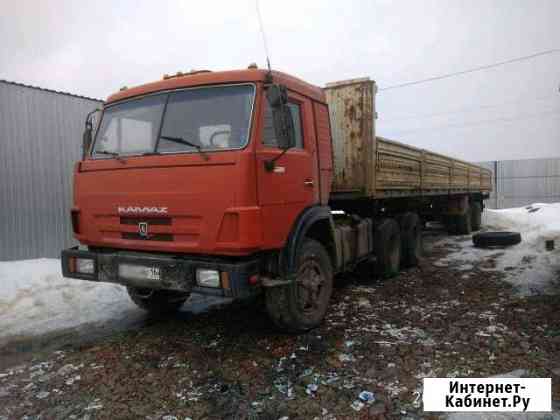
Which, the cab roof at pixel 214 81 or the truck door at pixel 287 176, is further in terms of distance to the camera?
the cab roof at pixel 214 81

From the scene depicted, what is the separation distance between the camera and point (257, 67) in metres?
3.95

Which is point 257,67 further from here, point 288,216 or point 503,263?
point 503,263

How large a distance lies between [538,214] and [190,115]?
16.0 metres

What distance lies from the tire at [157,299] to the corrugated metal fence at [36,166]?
3.65m

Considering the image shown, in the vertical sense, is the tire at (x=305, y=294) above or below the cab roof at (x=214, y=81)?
below

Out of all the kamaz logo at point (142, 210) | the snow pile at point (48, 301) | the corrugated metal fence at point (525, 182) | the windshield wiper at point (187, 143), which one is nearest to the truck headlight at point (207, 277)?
the kamaz logo at point (142, 210)

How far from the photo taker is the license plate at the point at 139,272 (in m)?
3.78

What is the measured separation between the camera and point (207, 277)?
3.59 m

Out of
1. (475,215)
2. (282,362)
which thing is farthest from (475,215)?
(282,362)

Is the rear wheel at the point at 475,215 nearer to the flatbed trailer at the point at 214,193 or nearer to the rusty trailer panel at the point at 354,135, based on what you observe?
the rusty trailer panel at the point at 354,135

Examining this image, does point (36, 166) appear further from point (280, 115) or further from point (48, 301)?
point (280, 115)

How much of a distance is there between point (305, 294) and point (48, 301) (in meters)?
3.79

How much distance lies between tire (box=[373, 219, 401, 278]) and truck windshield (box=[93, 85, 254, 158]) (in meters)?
3.67

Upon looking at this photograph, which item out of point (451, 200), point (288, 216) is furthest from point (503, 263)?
point (288, 216)
